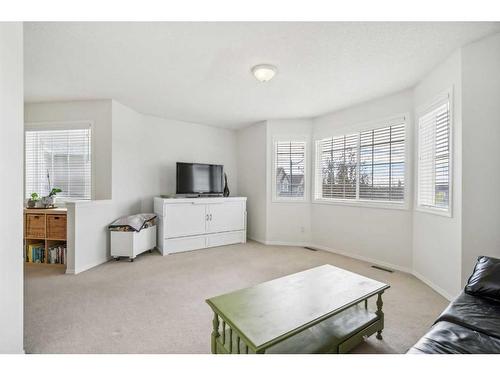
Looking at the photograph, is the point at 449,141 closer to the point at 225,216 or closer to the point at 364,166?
the point at 364,166

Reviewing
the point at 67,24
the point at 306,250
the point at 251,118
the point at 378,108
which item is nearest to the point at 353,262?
the point at 306,250

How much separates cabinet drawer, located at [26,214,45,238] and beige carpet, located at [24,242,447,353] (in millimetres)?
426

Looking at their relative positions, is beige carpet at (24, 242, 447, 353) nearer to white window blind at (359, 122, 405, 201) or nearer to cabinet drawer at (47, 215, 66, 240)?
cabinet drawer at (47, 215, 66, 240)

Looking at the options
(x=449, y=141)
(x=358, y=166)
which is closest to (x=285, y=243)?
(x=358, y=166)

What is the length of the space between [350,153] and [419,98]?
3.84 feet

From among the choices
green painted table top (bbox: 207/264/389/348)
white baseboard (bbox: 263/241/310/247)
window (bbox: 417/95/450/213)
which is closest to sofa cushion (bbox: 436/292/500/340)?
green painted table top (bbox: 207/264/389/348)

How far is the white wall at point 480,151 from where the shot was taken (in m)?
2.03

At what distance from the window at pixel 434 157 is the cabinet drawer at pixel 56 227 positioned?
4.64m

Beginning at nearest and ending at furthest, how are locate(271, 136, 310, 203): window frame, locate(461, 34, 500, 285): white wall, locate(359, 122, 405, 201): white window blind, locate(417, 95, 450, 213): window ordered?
A: locate(461, 34, 500, 285): white wall → locate(417, 95, 450, 213): window → locate(359, 122, 405, 201): white window blind → locate(271, 136, 310, 203): window frame

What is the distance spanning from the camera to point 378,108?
3.40 m

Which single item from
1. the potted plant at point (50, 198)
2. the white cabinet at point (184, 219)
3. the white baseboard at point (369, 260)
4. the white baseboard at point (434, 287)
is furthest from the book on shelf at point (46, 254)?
the white baseboard at point (434, 287)

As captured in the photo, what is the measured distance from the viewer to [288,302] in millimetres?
1454

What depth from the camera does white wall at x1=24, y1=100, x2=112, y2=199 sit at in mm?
3510
